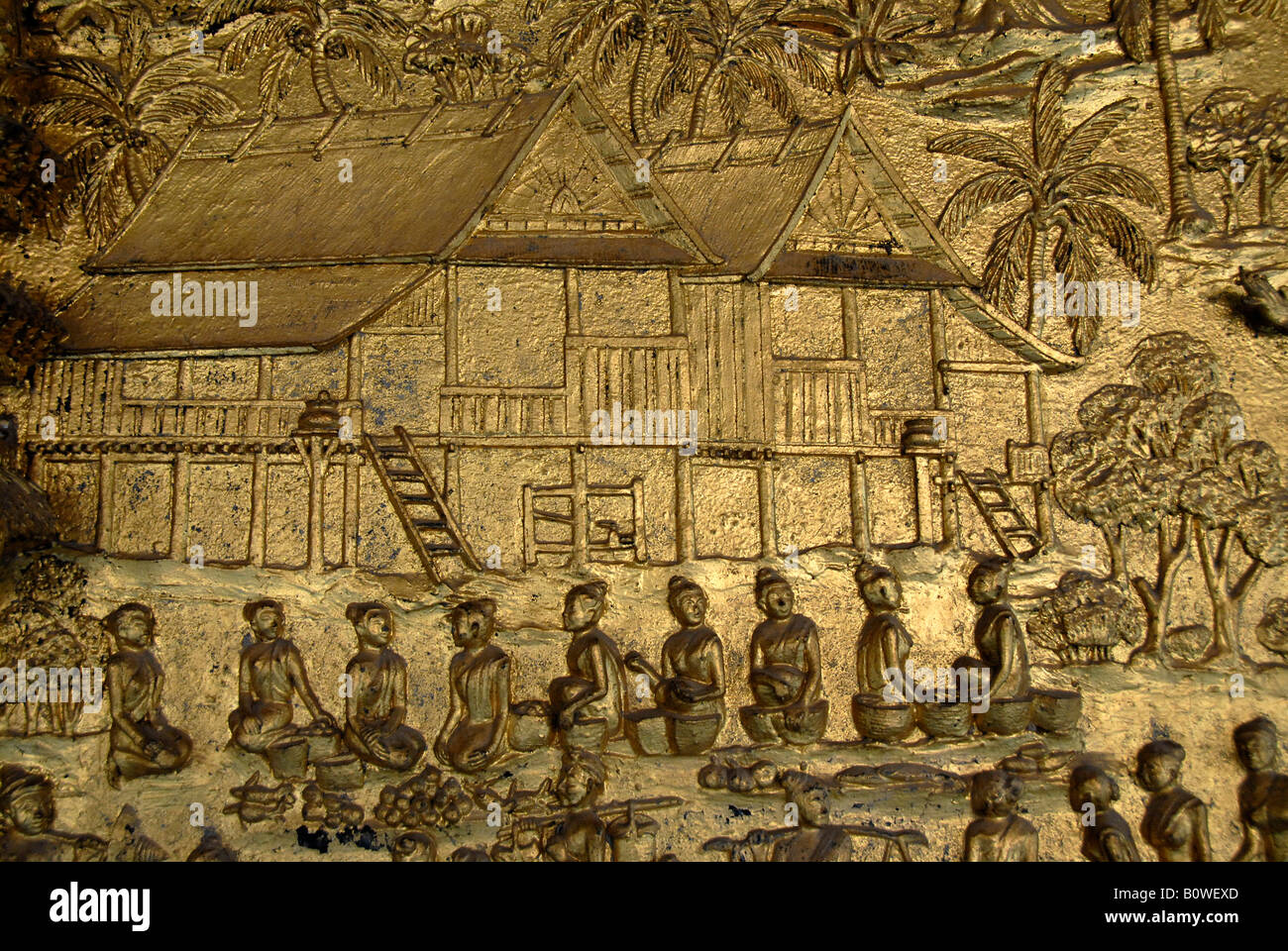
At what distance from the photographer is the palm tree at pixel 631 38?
17.1 feet

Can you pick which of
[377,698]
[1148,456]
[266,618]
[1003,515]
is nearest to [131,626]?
[266,618]

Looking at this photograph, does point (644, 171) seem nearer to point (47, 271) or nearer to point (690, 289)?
point (690, 289)

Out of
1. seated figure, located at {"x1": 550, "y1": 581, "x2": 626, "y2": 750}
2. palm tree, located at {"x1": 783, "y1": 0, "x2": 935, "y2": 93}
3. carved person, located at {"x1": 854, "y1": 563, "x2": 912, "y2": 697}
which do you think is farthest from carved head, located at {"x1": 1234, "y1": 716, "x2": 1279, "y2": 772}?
palm tree, located at {"x1": 783, "y1": 0, "x2": 935, "y2": 93}

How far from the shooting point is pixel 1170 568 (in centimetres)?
494

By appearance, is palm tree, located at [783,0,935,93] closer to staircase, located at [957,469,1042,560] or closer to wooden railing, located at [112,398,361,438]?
staircase, located at [957,469,1042,560]

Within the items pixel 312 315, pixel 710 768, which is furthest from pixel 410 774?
pixel 312 315

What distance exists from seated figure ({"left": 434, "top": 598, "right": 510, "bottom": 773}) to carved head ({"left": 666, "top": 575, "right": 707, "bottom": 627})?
68cm

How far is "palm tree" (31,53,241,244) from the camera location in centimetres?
507

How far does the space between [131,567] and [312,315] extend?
1209 mm

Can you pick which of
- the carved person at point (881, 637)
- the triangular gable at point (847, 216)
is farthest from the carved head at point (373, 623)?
the triangular gable at point (847, 216)

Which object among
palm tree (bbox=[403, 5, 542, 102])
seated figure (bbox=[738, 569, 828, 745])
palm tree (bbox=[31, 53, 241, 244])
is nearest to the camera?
seated figure (bbox=[738, 569, 828, 745])

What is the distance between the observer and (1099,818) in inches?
185

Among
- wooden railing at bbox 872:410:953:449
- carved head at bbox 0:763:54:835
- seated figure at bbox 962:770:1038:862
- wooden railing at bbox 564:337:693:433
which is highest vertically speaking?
wooden railing at bbox 564:337:693:433

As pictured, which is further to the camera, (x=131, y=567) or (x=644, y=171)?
(x=644, y=171)
